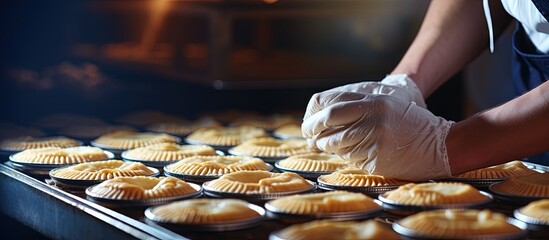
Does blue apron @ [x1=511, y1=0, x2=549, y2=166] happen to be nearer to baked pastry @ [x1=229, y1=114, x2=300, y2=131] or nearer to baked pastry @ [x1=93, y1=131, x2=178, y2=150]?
baked pastry @ [x1=229, y1=114, x2=300, y2=131]

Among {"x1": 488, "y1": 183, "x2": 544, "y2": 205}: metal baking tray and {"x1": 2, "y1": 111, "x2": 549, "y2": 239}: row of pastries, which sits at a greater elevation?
{"x1": 2, "y1": 111, "x2": 549, "y2": 239}: row of pastries

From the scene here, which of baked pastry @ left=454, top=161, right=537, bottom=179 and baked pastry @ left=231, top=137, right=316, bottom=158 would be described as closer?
baked pastry @ left=454, top=161, right=537, bottom=179

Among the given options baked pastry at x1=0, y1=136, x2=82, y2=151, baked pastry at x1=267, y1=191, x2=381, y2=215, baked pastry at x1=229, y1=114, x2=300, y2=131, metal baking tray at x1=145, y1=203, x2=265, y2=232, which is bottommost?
metal baking tray at x1=145, y1=203, x2=265, y2=232

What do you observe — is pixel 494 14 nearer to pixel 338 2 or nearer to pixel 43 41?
pixel 338 2

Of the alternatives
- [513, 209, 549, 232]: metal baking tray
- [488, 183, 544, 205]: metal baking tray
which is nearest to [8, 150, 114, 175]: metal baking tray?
[488, 183, 544, 205]: metal baking tray

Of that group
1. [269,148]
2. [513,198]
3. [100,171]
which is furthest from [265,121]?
[513,198]

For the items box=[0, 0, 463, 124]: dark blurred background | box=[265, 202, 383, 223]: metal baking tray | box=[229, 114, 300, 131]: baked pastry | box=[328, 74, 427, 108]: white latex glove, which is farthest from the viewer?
box=[0, 0, 463, 124]: dark blurred background

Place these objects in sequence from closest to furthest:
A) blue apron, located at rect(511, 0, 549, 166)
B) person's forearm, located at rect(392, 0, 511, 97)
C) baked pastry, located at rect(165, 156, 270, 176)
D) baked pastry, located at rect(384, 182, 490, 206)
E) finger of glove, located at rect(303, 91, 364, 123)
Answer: baked pastry, located at rect(384, 182, 490, 206), finger of glove, located at rect(303, 91, 364, 123), baked pastry, located at rect(165, 156, 270, 176), blue apron, located at rect(511, 0, 549, 166), person's forearm, located at rect(392, 0, 511, 97)

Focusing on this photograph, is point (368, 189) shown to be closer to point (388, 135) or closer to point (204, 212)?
point (388, 135)
